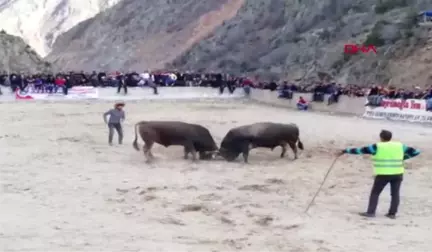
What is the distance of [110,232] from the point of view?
1185 cm

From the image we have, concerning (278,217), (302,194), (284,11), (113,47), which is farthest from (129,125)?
(113,47)

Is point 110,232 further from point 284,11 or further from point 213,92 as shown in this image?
point 284,11

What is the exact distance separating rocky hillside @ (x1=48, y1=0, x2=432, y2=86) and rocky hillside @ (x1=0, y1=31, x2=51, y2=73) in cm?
1376

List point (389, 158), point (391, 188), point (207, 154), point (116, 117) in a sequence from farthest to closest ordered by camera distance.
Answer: point (116, 117), point (207, 154), point (391, 188), point (389, 158)

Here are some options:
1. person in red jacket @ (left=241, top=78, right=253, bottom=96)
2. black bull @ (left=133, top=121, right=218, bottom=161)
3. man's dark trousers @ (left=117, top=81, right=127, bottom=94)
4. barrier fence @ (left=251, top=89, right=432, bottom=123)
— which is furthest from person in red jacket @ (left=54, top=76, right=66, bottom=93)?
black bull @ (left=133, top=121, right=218, bottom=161)

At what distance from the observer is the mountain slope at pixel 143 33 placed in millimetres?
78500

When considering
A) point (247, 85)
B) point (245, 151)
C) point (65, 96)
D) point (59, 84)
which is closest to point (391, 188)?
point (245, 151)

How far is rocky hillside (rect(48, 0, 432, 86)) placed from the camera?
48.4m

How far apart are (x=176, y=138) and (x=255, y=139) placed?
2023mm

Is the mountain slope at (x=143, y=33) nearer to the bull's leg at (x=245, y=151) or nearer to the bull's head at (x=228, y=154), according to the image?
the bull's head at (x=228, y=154)

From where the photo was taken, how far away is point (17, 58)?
6344 cm

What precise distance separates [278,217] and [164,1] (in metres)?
76.0

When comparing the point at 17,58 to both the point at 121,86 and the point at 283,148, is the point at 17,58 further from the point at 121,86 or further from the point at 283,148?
the point at 283,148

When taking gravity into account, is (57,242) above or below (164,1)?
below
